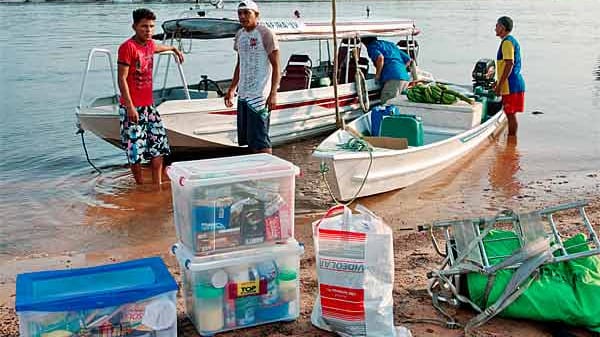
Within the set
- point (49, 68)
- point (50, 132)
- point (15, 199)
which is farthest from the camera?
point (49, 68)

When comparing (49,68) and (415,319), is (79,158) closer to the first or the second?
(415,319)

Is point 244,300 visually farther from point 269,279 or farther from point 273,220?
point 273,220

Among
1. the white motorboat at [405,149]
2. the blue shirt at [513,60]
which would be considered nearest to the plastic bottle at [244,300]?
the white motorboat at [405,149]

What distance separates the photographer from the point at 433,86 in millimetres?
10117

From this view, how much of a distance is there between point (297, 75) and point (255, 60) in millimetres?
3580

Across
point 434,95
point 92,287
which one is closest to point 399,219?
point 434,95

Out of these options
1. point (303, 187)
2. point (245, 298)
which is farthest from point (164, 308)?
point (303, 187)

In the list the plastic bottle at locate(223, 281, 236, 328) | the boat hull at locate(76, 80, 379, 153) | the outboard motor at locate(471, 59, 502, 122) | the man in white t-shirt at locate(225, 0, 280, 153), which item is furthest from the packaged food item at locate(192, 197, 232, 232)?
the outboard motor at locate(471, 59, 502, 122)

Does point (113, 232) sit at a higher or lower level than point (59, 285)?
lower

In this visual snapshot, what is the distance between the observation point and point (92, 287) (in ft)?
12.1

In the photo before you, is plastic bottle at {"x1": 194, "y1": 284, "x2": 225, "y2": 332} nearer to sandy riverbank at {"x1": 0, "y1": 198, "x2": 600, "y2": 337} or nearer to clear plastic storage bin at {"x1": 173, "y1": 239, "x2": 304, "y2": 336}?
clear plastic storage bin at {"x1": 173, "y1": 239, "x2": 304, "y2": 336}

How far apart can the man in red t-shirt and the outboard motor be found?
5.30 metres

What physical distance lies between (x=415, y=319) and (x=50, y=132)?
9.69 metres

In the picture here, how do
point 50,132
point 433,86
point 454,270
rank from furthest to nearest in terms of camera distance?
point 50,132 < point 433,86 < point 454,270
